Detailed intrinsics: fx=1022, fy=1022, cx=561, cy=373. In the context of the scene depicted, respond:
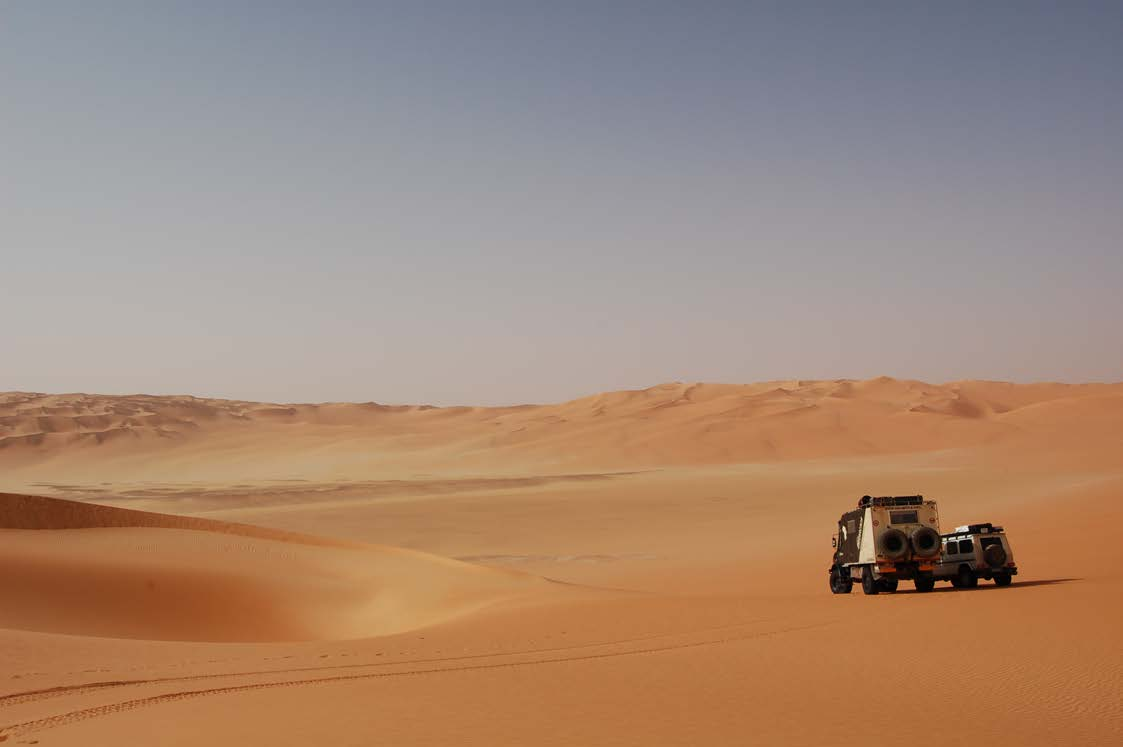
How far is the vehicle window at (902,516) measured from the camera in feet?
68.2

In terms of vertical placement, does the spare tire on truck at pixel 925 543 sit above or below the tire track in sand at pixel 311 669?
above

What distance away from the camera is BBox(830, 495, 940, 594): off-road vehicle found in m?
20.3

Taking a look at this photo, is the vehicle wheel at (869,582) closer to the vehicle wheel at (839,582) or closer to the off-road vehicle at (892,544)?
the off-road vehicle at (892,544)

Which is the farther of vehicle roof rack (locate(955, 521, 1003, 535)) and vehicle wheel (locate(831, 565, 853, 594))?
vehicle wheel (locate(831, 565, 853, 594))

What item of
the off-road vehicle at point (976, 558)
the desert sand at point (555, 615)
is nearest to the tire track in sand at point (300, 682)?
the desert sand at point (555, 615)

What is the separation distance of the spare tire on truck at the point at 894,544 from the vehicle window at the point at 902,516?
1.37 ft

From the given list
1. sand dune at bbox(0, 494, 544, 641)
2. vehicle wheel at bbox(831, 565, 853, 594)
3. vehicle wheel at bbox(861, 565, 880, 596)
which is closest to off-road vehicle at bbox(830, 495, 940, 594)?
vehicle wheel at bbox(861, 565, 880, 596)

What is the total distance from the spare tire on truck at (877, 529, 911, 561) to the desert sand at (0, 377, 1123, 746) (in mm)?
998

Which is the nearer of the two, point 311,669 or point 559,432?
point 311,669

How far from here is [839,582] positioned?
71.6 ft

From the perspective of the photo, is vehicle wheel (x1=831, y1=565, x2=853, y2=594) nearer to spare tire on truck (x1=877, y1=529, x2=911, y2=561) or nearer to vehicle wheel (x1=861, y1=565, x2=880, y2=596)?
vehicle wheel (x1=861, y1=565, x2=880, y2=596)

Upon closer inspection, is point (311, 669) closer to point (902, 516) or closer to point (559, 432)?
point (902, 516)

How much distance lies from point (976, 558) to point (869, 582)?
2.22 meters

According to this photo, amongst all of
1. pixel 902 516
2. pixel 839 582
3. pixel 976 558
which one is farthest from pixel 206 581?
pixel 976 558
